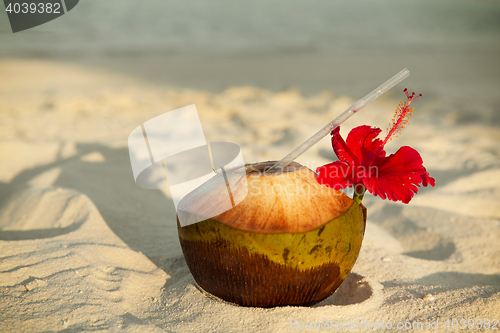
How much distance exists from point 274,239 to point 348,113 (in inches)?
20.0

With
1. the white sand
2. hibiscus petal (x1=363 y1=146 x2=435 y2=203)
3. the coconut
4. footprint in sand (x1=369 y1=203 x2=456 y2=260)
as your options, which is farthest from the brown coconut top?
footprint in sand (x1=369 y1=203 x2=456 y2=260)

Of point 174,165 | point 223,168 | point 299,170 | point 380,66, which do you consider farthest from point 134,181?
point 380,66

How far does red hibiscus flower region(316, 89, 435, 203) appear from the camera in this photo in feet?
4.56

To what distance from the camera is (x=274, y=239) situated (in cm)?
128

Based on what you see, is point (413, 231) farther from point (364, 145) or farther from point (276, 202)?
point (276, 202)

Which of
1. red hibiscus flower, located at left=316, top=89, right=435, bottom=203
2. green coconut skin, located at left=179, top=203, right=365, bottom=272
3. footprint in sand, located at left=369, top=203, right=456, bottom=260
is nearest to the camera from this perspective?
green coconut skin, located at left=179, top=203, right=365, bottom=272

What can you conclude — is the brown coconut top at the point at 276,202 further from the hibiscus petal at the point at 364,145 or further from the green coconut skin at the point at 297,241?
the hibiscus petal at the point at 364,145

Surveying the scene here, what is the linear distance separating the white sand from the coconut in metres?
0.09

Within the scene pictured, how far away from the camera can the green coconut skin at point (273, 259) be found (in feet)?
4.23

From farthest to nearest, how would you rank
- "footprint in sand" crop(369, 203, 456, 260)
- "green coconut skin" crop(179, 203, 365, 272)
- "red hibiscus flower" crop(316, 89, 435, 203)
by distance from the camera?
"footprint in sand" crop(369, 203, 456, 260)
"red hibiscus flower" crop(316, 89, 435, 203)
"green coconut skin" crop(179, 203, 365, 272)

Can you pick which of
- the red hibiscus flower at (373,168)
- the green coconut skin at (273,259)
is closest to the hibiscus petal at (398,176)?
the red hibiscus flower at (373,168)

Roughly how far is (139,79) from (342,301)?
216 inches

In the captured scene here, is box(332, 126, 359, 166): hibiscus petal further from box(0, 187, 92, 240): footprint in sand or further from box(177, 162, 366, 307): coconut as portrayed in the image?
box(0, 187, 92, 240): footprint in sand

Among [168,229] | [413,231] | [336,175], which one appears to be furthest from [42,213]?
[413,231]
